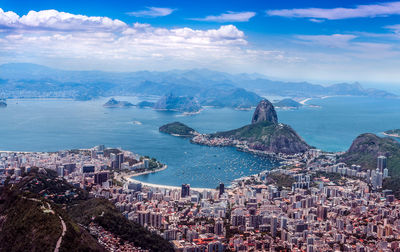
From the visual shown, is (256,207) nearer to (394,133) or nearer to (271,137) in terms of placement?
(271,137)

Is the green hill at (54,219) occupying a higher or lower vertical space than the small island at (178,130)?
lower

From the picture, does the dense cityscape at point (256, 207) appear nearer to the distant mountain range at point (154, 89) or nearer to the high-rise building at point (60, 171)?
the high-rise building at point (60, 171)

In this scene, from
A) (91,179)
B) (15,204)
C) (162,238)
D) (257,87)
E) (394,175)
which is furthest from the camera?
(257,87)

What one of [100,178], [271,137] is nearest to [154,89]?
[271,137]

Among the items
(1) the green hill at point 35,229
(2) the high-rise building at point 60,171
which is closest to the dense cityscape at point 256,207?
Result: (2) the high-rise building at point 60,171

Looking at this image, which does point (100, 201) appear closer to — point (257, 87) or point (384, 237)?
point (384, 237)

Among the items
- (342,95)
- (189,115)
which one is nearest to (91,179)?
(189,115)
